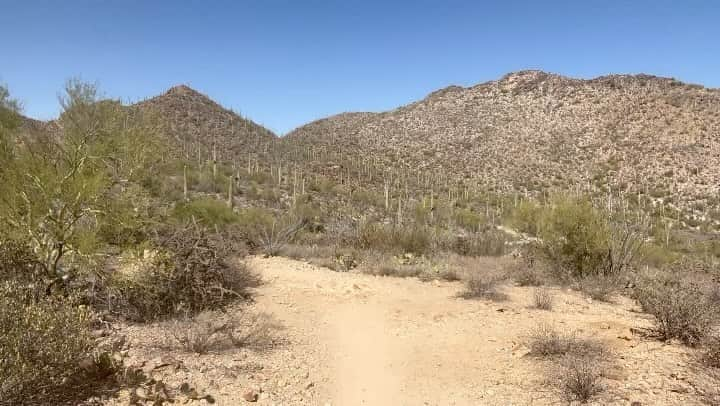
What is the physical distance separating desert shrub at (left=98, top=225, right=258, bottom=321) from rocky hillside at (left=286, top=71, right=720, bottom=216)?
34.1 metres

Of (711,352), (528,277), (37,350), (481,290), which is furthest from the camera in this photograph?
(528,277)

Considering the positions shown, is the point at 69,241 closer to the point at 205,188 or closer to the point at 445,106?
the point at 205,188

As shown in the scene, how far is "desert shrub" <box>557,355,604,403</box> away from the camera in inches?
180

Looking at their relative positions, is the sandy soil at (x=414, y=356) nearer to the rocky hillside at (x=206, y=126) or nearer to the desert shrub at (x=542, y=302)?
the desert shrub at (x=542, y=302)

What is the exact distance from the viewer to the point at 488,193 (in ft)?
123

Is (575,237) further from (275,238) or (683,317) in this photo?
(275,238)

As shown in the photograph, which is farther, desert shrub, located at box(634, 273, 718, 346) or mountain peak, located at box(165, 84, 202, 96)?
mountain peak, located at box(165, 84, 202, 96)

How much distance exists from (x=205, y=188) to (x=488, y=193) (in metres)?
21.5

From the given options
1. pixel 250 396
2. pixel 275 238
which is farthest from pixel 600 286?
pixel 275 238

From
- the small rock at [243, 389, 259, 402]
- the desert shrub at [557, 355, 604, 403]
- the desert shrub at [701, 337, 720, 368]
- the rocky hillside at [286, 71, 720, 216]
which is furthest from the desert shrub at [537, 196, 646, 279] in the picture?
the rocky hillside at [286, 71, 720, 216]

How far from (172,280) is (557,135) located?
152 feet

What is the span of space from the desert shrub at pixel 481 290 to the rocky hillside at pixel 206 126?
3045 centimetres

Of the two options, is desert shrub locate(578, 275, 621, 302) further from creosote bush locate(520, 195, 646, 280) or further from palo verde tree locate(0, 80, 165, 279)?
palo verde tree locate(0, 80, 165, 279)

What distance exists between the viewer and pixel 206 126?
144 ft
